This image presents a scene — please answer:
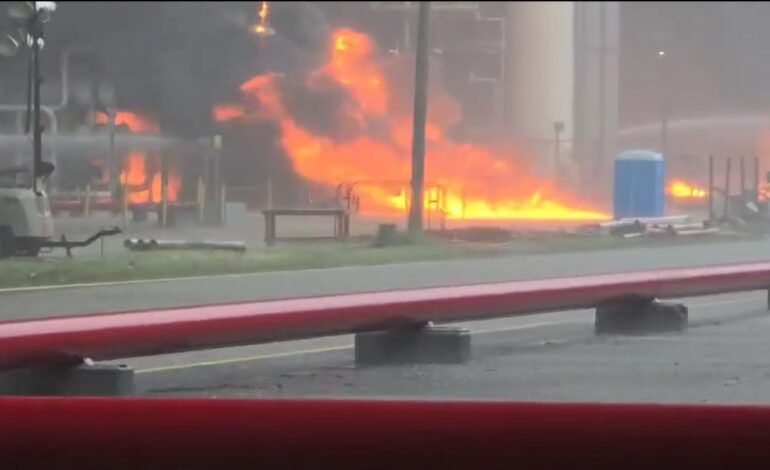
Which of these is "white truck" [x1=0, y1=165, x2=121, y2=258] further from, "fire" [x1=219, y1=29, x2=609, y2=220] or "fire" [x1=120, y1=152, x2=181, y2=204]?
"fire" [x1=219, y1=29, x2=609, y2=220]

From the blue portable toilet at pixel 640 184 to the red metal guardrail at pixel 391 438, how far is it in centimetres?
149

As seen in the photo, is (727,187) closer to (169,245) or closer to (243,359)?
(169,245)

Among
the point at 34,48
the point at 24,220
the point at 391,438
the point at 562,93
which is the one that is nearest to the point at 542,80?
the point at 562,93

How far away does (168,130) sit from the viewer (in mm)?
3934

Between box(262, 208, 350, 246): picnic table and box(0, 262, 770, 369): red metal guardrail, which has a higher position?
box(262, 208, 350, 246): picnic table

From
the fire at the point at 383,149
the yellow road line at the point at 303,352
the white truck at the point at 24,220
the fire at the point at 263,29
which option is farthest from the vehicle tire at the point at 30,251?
the fire at the point at 263,29

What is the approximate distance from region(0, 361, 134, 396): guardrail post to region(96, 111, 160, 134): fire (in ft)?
2.25

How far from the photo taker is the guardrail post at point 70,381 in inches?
123

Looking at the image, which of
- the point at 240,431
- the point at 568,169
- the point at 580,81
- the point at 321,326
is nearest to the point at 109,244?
the point at 321,326

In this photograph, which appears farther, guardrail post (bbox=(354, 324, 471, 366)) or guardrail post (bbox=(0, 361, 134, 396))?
guardrail post (bbox=(354, 324, 471, 366))

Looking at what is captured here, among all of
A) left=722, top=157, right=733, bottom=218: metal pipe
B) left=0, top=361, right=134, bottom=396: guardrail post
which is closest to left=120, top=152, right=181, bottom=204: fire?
left=0, top=361, right=134, bottom=396: guardrail post

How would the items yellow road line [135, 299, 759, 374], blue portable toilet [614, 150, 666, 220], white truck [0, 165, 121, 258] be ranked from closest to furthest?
white truck [0, 165, 121, 258] < blue portable toilet [614, 150, 666, 220] < yellow road line [135, 299, 759, 374]

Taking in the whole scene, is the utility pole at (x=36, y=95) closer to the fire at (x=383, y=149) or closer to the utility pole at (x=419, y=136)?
the fire at (x=383, y=149)

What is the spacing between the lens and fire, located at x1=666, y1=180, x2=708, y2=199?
3.57 metres
